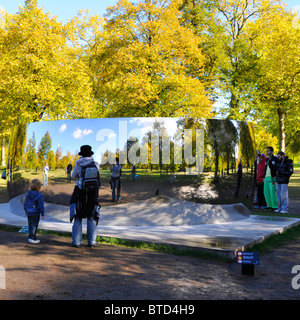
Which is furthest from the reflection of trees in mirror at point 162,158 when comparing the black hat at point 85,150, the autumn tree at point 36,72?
the autumn tree at point 36,72

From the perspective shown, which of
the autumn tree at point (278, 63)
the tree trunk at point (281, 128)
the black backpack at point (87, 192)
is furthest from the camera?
the tree trunk at point (281, 128)

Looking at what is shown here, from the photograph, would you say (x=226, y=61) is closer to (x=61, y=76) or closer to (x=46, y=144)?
(x=61, y=76)

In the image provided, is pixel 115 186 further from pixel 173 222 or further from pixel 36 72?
pixel 36 72

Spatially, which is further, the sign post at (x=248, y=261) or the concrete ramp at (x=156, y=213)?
the concrete ramp at (x=156, y=213)

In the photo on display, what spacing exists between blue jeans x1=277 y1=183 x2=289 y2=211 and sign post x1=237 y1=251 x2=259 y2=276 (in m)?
7.51

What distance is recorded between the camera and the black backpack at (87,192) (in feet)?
23.0

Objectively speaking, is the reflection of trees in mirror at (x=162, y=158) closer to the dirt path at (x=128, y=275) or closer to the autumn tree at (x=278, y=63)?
the dirt path at (x=128, y=275)

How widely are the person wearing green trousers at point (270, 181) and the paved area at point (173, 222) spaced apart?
302 centimetres

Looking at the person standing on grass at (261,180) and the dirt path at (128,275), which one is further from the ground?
the person standing on grass at (261,180)

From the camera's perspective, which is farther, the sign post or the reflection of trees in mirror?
the reflection of trees in mirror

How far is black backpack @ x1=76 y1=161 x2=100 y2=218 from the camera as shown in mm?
7020

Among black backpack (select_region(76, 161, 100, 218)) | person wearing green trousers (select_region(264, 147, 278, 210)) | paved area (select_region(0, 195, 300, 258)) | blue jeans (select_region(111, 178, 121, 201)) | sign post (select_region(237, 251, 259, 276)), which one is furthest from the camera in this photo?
person wearing green trousers (select_region(264, 147, 278, 210))

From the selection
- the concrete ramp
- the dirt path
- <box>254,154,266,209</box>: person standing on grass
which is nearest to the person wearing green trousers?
<box>254,154,266,209</box>: person standing on grass

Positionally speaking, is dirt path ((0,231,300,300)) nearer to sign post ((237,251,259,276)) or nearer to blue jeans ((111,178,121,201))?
sign post ((237,251,259,276))
